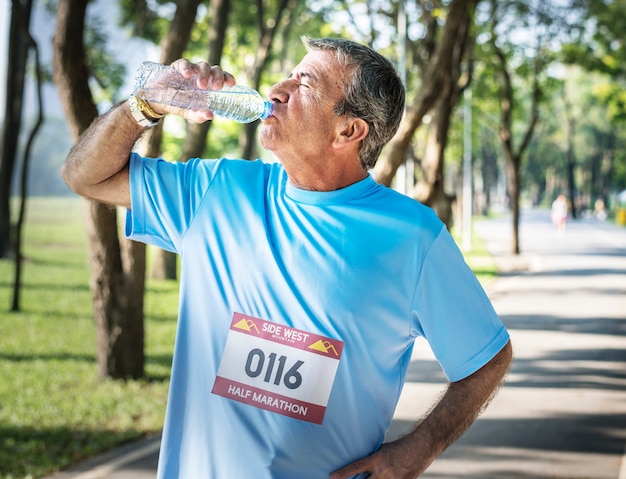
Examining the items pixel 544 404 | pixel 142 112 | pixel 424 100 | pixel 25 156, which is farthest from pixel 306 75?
pixel 25 156

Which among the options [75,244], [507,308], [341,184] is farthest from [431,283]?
[75,244]

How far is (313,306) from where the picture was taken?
228 centimetres

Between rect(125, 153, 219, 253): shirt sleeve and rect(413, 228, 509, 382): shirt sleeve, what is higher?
rect(125, 153, 219, 253): shirt sleeve

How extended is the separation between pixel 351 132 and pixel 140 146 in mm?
4878

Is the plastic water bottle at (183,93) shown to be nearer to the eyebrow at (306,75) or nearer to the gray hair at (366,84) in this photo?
the eyebrow at (306,75)

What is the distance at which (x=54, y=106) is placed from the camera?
18.3 meters

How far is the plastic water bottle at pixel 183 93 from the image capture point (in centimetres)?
239

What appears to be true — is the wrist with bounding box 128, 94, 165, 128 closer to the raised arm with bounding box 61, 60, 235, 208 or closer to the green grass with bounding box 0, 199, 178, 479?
the raised arm with bounding box 61, 60, 235, 208

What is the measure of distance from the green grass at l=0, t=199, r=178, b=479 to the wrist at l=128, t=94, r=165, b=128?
3.67 metres

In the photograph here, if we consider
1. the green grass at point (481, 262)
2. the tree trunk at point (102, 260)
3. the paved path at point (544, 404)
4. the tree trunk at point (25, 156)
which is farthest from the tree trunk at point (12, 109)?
the paved path at point (544, 404)

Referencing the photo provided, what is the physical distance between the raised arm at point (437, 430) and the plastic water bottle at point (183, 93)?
91 cm

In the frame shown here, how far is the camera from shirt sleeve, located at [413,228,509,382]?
7.49ft

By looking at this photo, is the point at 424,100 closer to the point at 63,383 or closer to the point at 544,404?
the point at 544,404

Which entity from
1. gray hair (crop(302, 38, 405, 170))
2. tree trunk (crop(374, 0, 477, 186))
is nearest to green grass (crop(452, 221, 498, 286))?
tree trunk (crop(374, 0, 477, 186))
